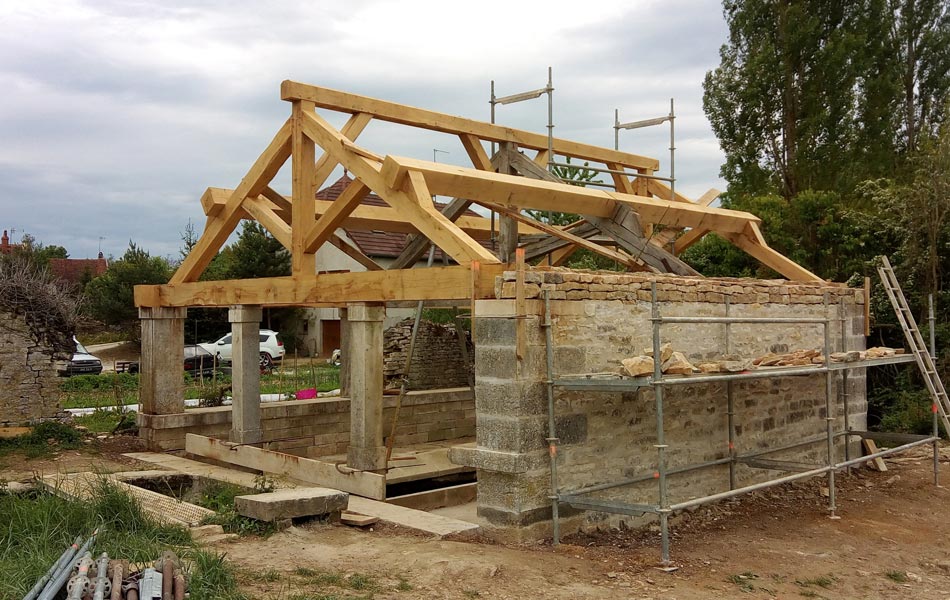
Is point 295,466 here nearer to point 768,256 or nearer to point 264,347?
point 768,256

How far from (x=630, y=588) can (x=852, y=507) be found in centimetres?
491

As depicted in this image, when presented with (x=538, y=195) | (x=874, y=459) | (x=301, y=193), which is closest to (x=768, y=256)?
(x=874, y=459)

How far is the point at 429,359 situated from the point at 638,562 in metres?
9.96

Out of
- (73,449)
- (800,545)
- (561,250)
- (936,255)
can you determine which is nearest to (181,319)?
(73,449)

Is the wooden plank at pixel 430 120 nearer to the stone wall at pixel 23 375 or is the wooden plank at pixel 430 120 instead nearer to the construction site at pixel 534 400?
the construction site at pixel 534 400

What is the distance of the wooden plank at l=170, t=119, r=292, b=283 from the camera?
33.7ft

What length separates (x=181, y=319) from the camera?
12.4 m

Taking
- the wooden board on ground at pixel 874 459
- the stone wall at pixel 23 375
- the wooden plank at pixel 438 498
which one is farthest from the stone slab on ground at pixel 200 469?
the wooden board on ground at pixel 874 459

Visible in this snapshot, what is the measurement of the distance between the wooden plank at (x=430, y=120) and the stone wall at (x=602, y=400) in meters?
3.83

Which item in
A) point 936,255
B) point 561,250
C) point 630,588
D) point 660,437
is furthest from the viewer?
point 936,255

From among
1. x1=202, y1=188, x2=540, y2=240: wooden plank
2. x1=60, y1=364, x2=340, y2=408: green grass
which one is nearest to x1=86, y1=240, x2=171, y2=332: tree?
x1=60, y1=364, x2=340, y2=408: green grass

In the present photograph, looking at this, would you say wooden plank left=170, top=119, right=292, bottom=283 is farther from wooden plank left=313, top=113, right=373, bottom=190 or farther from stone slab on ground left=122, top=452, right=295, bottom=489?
stone slab on ground left=122, top=452, right=295, bottom=489

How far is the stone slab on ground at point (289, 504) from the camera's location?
716 cm

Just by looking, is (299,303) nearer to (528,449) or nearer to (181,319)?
(181,319)
